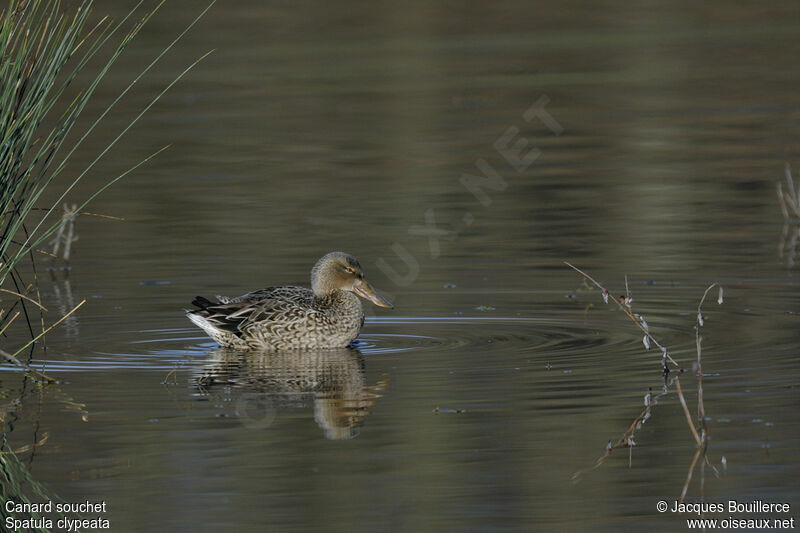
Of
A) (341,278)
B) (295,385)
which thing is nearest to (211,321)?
(341,278)

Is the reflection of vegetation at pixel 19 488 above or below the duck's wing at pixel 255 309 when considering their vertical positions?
below

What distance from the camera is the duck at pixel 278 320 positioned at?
11.7 metres

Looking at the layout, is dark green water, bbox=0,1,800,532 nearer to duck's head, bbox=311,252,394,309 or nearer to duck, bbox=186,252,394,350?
duck, bbox=186,252,394,350

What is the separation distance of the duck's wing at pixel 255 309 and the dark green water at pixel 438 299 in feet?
0.82

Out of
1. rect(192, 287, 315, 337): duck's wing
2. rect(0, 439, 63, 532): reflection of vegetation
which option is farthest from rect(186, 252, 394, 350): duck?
rect(0, 439, 63, 532): reflection of vegetation

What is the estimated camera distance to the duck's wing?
38.3ft

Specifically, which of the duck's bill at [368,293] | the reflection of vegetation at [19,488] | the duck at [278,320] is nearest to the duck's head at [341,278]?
the duck's bill at [368,293]

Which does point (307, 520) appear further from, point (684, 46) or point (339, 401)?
point (684, 46)

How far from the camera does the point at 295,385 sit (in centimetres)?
1023

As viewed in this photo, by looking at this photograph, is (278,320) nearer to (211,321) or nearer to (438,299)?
(211,321)

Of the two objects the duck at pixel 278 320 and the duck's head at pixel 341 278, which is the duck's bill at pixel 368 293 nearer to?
the duck's head at pixel 341 278

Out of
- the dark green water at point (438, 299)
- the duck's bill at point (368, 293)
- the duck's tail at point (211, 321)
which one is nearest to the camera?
the dark green water at point (438, 299)

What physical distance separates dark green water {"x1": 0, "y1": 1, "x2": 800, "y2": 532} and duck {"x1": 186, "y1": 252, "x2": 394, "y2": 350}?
22cm

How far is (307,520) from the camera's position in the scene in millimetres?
7098
